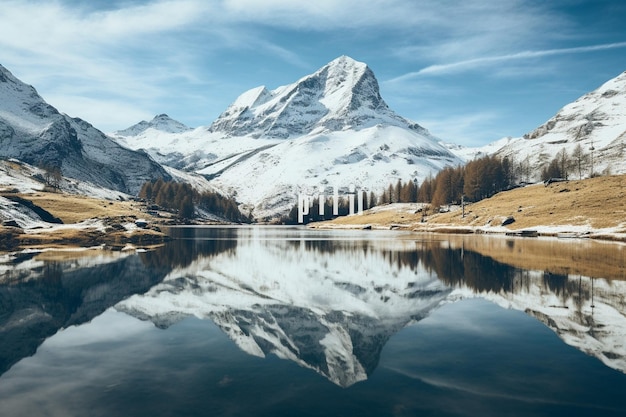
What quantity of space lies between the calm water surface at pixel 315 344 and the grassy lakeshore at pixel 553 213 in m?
64.0

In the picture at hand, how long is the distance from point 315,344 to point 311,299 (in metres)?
11.2

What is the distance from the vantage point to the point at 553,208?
394 feet

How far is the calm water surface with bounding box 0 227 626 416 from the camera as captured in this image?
46.3 feet

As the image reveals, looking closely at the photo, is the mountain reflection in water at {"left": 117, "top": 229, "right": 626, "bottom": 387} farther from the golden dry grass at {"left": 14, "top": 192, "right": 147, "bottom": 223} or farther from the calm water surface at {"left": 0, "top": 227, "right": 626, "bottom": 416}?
the golden dry grass at {"left": 14, "top": 192, "right": 147, "bottom": 223}

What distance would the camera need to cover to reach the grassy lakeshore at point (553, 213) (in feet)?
322

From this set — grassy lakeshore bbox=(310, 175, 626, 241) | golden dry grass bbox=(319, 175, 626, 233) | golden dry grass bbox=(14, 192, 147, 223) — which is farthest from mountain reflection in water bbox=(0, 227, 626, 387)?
golden dry grass bbox=(14, 192, 147, 223)

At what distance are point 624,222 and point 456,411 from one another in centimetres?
10048

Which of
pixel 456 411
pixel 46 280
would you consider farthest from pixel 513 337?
pixel 46 280

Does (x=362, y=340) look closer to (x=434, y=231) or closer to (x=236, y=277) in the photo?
(x=236, y=277)

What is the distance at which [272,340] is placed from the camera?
21.9 metres

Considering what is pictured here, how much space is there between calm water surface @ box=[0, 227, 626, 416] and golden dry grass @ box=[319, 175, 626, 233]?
229 feet

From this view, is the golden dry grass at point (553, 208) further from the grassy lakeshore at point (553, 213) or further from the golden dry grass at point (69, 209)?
the golden dry grass at point (69, 209)

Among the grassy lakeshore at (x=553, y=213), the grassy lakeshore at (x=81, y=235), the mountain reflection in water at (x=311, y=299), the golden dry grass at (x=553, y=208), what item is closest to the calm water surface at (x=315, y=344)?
the mountain reflection in water at (x=311, y=299)

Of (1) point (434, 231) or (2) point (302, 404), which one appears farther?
(1) point (434, 231)
